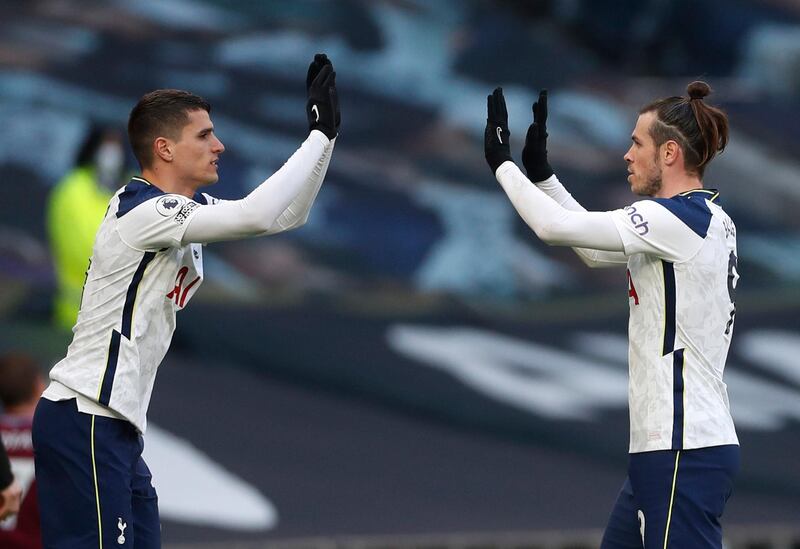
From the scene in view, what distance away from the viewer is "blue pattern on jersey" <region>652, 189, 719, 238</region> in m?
4.34

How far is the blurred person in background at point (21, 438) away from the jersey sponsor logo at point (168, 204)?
158cm

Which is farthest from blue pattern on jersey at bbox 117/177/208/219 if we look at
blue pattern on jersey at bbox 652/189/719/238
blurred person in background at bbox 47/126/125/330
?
blurred person in background at bbox 47/126/125/330

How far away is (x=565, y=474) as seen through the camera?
821 centimetres

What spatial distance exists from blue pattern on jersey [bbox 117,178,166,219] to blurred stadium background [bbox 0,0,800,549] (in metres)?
2.80

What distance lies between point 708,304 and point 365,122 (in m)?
7.10

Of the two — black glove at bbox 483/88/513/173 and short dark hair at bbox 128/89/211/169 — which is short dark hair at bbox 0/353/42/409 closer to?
short dark hair at bbox 128/89/211/169

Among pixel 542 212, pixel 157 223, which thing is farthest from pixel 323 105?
pixel 542 212

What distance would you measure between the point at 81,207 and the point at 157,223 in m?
4.61

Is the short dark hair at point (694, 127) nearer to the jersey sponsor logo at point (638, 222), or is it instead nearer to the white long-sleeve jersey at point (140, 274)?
the jersey sponsor logo at point (638, 222)

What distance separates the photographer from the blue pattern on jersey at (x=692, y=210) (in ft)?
14.2

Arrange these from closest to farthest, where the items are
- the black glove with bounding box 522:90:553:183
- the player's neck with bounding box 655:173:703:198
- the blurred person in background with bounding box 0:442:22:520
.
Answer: the player's neck with bounding box 655:173:703:198
the black glove with bounding box 522:90:553:183
the blurred person in background with bounding box 0:442:22:520

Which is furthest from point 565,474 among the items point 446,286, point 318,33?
point 318,33

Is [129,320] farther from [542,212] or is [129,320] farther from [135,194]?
[542,212]

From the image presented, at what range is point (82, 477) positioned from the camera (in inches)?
170
